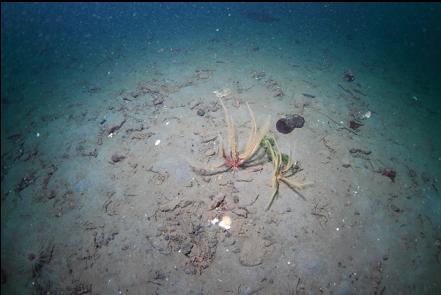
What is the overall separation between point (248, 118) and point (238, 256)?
2520mm

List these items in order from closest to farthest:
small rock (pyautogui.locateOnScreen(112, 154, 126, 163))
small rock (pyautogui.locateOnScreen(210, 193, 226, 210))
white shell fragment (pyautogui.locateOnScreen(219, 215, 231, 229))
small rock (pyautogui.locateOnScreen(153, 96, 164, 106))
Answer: white shell fragment (pyautogui.locateOnScreen(219, 215, 231, 229)), small rock (pyautogui.locateOnScreen(210, 193, 226, 210)), small rock (pyautogui.locateOnScreen(112, 154, 126, 163)), small rock (pyautogui.locateOnScreen(153, 96, 164, 106))

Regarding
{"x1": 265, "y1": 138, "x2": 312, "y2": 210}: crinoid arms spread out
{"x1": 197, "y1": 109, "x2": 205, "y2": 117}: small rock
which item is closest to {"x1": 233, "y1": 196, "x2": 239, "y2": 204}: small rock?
{"x1": 265, "y1": 138, "x2": 312, "y2": 210}: crinoid arms spread out

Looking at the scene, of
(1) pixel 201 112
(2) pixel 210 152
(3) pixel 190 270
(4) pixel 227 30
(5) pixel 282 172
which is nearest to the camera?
(3) pixel 190 270

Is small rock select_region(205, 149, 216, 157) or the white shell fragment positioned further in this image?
small rock select_region(205, 149, 216, 157)

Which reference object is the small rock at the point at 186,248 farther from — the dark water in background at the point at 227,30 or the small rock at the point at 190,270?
the dark water in background at the point at 227,30

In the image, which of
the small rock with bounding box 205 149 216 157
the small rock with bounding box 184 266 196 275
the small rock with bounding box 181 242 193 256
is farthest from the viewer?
the small rock with bounding box 205 149 216 157

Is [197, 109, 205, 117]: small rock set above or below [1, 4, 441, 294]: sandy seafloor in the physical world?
above

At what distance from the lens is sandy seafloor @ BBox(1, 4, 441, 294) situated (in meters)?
3.02

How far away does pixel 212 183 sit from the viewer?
12.0ft

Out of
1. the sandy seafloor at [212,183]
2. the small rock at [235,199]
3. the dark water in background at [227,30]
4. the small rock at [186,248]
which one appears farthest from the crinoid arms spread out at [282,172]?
the dark water in background at [227,30]

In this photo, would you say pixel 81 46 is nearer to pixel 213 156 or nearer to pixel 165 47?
pixel 165 47

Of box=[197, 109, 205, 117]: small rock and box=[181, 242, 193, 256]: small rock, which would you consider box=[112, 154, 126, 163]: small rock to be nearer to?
box=[197, 109, 205, 117]: small rock

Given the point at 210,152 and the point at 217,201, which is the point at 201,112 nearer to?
the point at 210,152

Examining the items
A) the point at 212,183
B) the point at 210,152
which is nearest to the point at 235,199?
the point at 212,183
